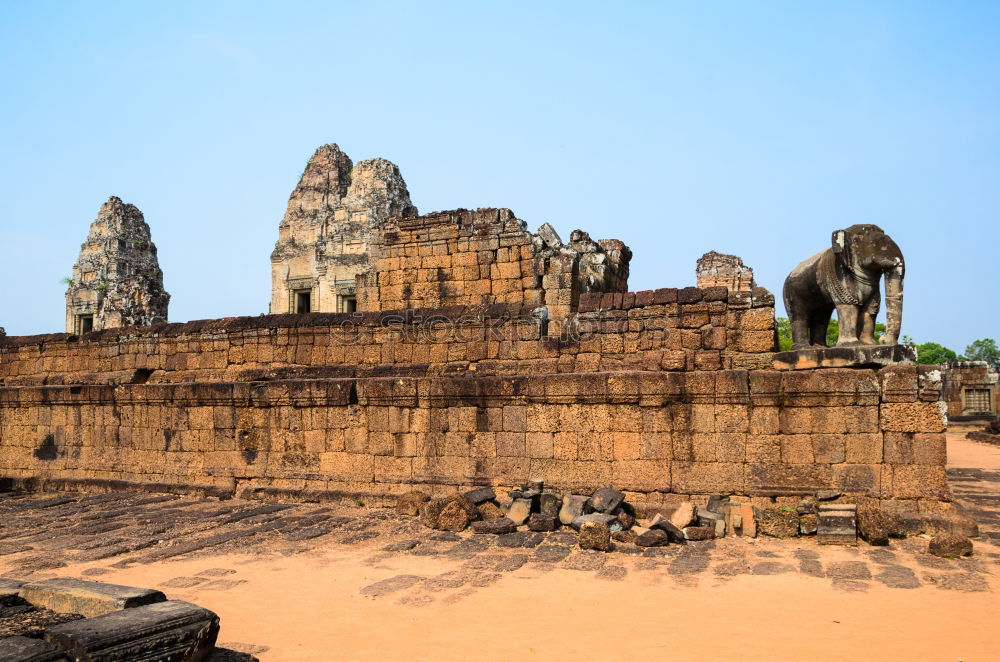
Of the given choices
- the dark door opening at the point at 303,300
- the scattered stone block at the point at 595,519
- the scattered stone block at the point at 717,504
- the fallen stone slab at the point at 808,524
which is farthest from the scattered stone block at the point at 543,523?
the dark door opening at the point at 303,300

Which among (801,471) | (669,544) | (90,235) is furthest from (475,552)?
(90,235)

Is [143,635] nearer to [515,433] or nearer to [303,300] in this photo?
[515,433]

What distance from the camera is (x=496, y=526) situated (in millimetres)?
8133

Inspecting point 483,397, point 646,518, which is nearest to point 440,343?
point 483,397

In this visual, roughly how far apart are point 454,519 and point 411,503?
3.51 ft

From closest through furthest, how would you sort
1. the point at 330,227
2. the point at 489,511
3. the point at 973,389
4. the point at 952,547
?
1. the point at 952,547
2. the point at 489,511
3. the point at 973,389
4. the point at 330,227

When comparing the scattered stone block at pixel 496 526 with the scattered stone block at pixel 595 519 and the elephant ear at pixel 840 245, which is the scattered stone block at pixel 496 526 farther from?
the elephant ear at pixel 840 245

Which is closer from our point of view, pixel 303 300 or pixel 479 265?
pixel 479 265

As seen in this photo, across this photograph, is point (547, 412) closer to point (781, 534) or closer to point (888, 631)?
point (781, 534)

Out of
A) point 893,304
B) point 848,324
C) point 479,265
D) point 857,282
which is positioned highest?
point 479,265

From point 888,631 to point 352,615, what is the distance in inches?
142

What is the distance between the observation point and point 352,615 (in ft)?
17.9

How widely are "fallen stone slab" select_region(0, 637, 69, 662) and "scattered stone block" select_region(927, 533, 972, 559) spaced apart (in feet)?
22.1

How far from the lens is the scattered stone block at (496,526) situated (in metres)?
8.10
